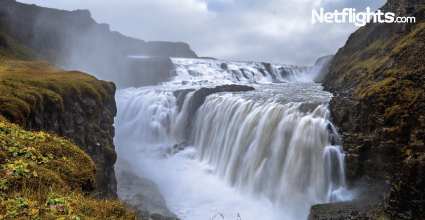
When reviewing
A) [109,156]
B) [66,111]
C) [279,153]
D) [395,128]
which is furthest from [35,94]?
[395,128]

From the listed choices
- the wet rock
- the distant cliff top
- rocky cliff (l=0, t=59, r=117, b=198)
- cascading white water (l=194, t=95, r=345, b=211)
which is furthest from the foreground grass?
the wet rock

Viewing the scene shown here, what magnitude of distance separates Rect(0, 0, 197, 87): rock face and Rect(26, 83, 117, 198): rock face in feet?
120

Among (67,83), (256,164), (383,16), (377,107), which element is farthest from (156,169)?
(383,16)

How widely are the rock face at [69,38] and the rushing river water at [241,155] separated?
99.2ft

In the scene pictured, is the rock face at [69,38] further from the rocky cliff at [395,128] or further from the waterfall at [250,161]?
the rocky cliff at [395,128]

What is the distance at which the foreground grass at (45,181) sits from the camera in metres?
3.11

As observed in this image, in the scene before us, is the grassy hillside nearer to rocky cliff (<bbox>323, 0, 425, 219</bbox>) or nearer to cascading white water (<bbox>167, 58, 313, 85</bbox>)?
rocky cliff (<bbox>323, 0, 425, 219</bbox>)

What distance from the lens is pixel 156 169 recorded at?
1948cm

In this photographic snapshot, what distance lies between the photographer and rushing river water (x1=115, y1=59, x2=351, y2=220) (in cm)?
1159

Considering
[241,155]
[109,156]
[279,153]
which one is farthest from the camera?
[241,155]

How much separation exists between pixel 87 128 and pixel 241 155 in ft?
31.9

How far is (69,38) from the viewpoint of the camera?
5444cm

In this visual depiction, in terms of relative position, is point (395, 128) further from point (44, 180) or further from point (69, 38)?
point (69, 38)

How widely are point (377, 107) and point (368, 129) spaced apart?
1037 millimetres
